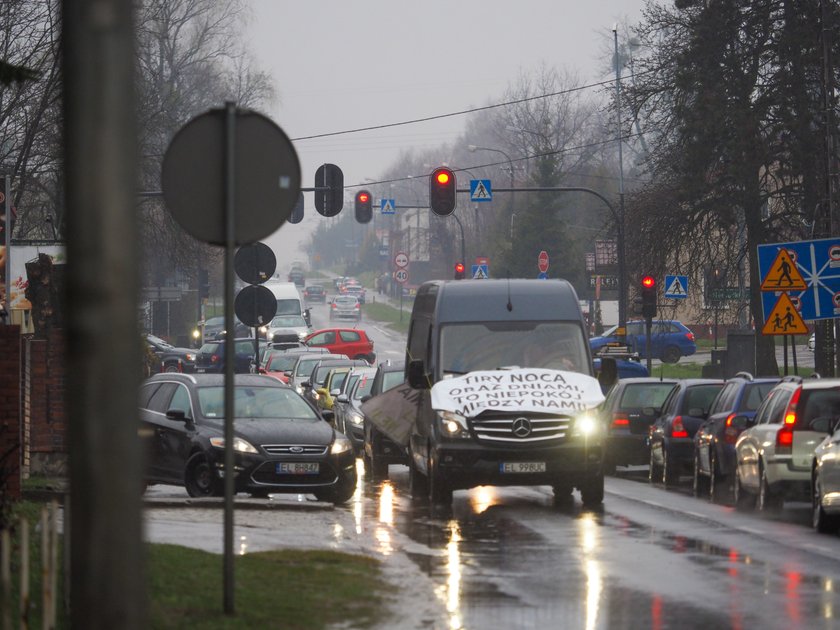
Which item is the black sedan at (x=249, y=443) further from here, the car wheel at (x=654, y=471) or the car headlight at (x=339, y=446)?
the car wheel at (x=654, y=471)

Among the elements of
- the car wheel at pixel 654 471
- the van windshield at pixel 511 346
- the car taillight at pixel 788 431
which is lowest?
the car wheel at pixel 654 471

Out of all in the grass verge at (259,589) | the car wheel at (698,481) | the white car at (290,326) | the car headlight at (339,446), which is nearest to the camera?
the grass verge at (259,589)

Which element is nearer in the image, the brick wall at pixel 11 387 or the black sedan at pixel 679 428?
the brick wall at pixel 11 387

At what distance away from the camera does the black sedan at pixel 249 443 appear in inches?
749

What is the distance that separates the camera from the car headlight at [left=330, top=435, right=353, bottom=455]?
1941cm

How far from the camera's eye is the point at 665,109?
4303cm

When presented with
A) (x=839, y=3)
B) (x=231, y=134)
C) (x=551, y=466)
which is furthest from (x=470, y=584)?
(x=839, y=3)

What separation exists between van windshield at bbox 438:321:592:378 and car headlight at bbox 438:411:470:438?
101 cm

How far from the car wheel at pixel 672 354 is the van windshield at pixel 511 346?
157ft

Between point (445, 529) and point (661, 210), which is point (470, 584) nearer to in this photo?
point (445, 529)

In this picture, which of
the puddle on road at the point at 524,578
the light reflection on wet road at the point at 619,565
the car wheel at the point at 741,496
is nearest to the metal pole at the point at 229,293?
the puddle on road at the point at 524,578

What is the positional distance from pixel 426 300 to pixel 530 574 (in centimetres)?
892

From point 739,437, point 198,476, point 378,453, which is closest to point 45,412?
point 198,476

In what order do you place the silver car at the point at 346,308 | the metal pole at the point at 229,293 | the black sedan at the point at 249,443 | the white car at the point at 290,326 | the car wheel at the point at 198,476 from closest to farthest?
1. the metal pole at the point at 229,293
2. the black sedan at the point at 249,443
3. the car wheel at the point at 198,476
4. the white car at the point at 290,326
5. the silver car at the point at 346,308
